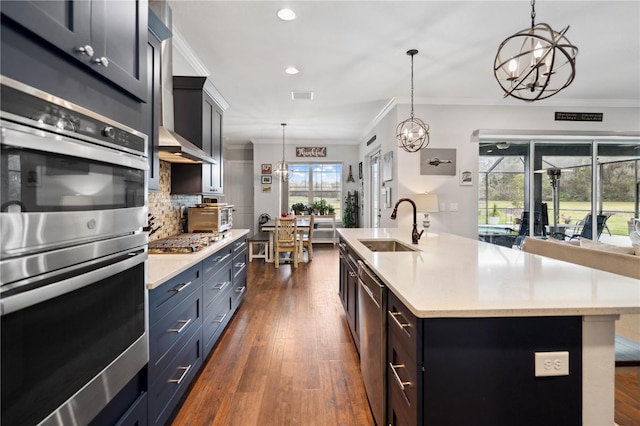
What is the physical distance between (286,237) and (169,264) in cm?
390

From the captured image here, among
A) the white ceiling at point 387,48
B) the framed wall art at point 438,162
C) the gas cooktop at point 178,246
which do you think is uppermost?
the white ceiling at point 387,48

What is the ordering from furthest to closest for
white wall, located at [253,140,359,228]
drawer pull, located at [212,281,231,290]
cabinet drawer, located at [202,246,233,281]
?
1. white wall, located at [253,140,359,228]
2. drawer pull, located at [212,281,231,290]
3. cabinet drawer, located at [202,246,233,281]

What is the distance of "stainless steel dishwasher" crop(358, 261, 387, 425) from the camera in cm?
145

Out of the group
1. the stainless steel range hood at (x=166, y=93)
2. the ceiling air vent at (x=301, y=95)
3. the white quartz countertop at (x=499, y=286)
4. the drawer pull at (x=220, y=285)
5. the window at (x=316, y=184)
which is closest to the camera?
the white quartz countertop at (x=499, y=286)

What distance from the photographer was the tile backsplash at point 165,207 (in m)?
2.69

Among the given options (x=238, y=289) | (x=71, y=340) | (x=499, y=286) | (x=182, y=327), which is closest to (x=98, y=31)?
(x=71, y=340)

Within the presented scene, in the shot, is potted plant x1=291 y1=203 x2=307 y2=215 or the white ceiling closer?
the white ceiling

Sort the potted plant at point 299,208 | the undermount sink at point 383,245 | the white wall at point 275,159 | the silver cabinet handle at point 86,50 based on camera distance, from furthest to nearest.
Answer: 1. the potted plant at point 299,208
2. the white wall at point 275,159
3. the undermount sink at point 383,245
4. the silver cabinet handle at point 86,50

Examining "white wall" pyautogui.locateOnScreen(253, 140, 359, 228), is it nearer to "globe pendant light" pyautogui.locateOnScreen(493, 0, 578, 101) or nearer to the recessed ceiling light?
the recessed ceiling light

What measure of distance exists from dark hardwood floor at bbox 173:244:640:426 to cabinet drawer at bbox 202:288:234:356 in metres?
0.13

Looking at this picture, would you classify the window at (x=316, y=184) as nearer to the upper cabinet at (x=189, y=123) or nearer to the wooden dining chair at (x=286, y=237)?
the wooden dining chair at (x=286, y=237)

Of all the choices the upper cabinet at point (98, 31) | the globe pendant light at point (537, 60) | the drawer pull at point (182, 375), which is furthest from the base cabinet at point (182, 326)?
the globe pendant light at point (537, 60)

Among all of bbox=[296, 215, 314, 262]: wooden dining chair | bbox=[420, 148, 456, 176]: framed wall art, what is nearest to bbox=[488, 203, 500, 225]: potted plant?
bbox=[420, 148, 456, 176]: framed wall art

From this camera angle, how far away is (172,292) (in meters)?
1.66
